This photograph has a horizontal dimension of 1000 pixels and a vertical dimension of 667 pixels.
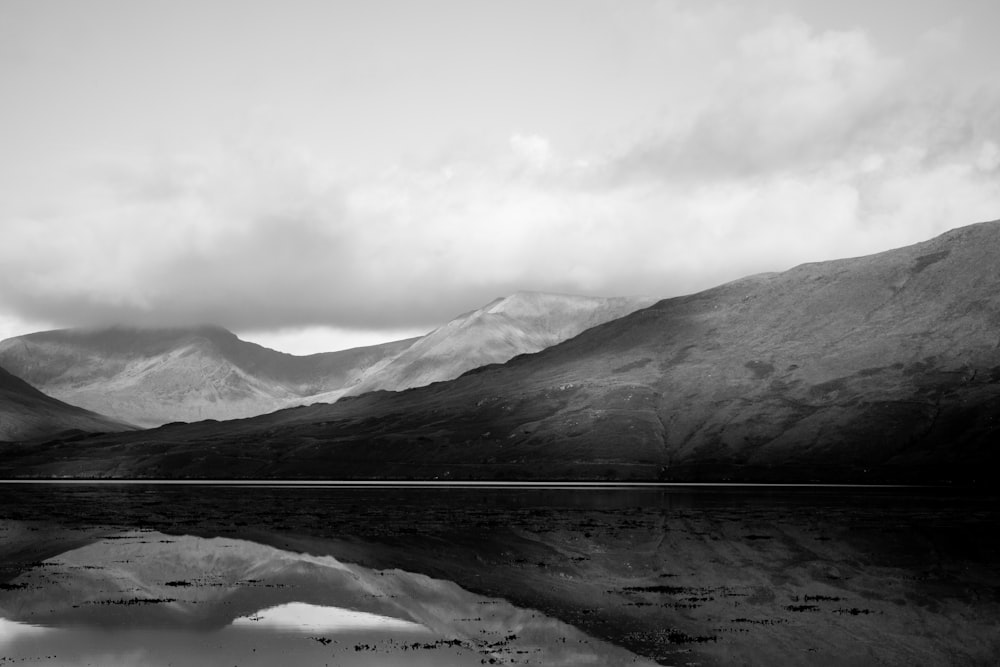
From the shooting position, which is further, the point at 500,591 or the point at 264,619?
the point at 500,591

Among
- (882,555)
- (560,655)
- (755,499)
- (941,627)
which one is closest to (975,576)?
(882,555)

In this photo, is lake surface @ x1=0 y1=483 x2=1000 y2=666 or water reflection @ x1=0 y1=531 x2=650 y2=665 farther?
lake surface @ x1=0 y1=483 x2=1000 y2=666

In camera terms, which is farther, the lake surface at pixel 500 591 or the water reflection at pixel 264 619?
the lake surface at pixel 500 591

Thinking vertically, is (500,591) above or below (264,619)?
below

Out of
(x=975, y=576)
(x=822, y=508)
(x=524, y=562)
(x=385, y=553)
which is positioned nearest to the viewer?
(x=975, y=576)

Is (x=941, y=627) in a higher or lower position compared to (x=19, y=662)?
lower

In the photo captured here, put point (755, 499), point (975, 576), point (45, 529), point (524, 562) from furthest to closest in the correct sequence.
Result: point (755, 499) < point (45, 529) < point (524, 562) < point (975, 576)

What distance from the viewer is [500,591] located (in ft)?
177

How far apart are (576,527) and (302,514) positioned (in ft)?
115

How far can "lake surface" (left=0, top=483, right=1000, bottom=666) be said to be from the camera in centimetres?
3953

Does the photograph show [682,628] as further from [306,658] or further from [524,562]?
[524,562]

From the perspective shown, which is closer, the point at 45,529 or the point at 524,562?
the point at 524,562

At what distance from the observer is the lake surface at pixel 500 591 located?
39531 mm

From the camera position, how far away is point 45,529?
91938 mm
